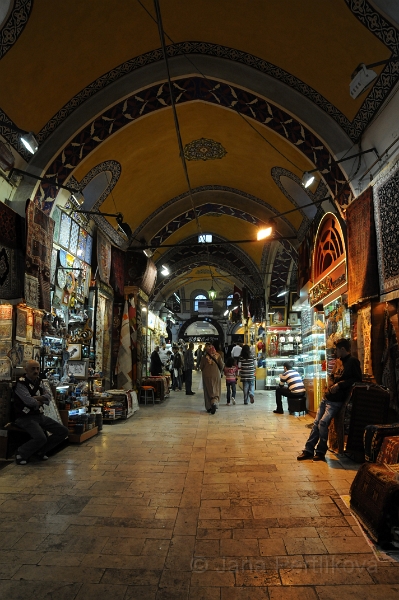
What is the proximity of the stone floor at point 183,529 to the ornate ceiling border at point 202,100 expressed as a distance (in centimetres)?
384

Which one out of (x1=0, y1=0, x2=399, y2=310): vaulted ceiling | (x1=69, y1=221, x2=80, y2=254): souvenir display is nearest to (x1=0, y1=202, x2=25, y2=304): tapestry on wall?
(x1=0, y1=0, x2=399, y2=310): vaulted ceiling

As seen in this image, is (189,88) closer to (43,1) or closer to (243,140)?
(243,140)

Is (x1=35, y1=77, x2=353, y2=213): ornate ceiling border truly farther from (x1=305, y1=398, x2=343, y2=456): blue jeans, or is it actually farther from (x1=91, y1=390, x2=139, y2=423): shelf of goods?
(x1=91, y1=390, x2=139, y2=423): shelf of goods

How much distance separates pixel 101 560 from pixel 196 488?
55.4 inches

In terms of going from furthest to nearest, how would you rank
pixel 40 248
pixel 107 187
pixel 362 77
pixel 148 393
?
pixel 148 393, pixel 107 187, pixel 40 248, pixel 362 77

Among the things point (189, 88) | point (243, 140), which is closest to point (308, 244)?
point (243, 140)

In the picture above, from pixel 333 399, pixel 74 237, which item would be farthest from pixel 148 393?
pixel 333 399

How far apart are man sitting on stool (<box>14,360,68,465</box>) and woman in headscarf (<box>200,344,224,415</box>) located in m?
3.96

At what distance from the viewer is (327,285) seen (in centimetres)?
704

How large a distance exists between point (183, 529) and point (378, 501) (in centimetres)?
130

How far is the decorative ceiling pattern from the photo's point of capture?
28.9 feet

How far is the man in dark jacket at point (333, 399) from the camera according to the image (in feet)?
14.7

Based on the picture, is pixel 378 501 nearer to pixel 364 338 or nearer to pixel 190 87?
pixel 364 338

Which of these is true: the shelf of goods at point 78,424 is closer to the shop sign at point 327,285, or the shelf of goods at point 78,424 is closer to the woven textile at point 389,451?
the woven textile at point 389,451
